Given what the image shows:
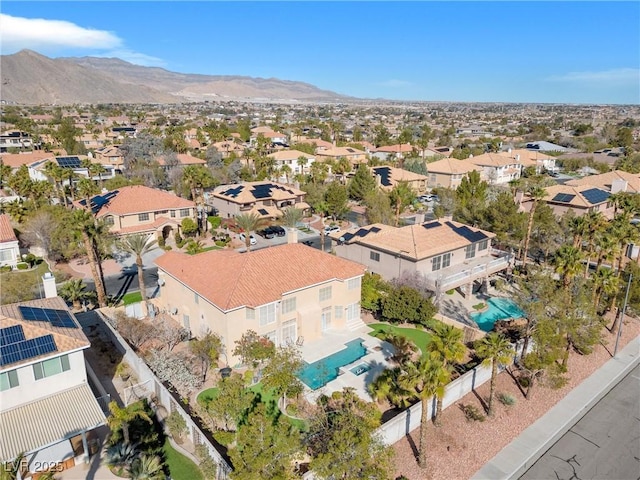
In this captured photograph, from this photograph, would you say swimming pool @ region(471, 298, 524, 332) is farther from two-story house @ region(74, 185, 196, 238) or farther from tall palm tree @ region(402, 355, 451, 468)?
two-story house @ region(74, 185, 196, 238)

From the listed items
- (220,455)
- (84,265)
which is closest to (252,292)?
(220,455)

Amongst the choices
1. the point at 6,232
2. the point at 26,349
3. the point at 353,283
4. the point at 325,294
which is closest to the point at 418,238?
the point at 353,283

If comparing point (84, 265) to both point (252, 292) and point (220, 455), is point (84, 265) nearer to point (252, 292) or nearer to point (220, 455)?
point (252, 292)

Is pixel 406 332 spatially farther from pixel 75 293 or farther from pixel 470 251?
pixel 75 293

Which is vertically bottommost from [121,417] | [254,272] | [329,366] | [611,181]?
[329,366]

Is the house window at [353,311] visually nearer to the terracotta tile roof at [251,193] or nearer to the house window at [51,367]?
the house window at [51,367]

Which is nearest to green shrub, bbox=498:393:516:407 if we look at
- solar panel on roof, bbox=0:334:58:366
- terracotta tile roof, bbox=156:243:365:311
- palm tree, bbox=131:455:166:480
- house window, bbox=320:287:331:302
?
terracotta tile roof, bbox=156:243:365:311
